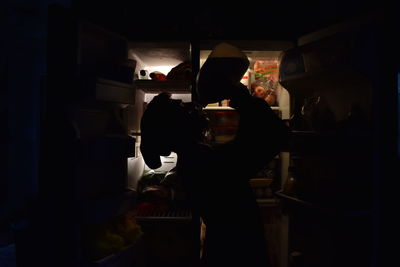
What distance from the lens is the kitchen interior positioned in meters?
1.14

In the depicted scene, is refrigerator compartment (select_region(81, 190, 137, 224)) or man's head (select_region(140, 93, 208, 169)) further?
refrigerator compartment (select_region(81, 190, 137, 224))

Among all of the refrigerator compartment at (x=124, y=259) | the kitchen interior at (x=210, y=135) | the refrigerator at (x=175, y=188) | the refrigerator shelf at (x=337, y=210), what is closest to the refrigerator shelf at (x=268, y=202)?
the kitchen interior at (x=210, y=135)

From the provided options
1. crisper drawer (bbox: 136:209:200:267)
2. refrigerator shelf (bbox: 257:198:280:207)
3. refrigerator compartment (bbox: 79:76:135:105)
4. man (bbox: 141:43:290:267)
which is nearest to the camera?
man (bbox: 141:43:290:267)

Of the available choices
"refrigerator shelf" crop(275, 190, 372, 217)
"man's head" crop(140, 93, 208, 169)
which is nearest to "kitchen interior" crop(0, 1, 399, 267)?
"refrigerator shelf" crop(275, 190, 372, 217)

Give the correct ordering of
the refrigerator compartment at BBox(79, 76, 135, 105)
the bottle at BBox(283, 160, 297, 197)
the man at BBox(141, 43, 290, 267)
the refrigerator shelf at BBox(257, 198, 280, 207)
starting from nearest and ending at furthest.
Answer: the man at BBox(141, 43, 290, 267) < the refrigerator compartment at BBox(79, 76, 135, 105) < the bottle at BBox(283, 160, 297, 197) < the refrigerator shelf at BBox(257, 198, 280, 207)

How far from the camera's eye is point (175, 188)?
1718mm

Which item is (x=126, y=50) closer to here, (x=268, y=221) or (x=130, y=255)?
(x=130, y=255)

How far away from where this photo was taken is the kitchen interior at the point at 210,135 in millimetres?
1143

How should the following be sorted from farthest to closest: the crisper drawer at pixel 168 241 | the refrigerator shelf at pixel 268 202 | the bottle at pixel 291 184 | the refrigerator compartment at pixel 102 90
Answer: the refrigerator shelf at pixel 268 202
the crisper drawer at pixel 168 241
the bottle at pixel 291 184
the refrigerator compartment at pixel 102 90

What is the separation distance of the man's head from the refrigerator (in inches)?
14.3

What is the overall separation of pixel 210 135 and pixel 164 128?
0.93m

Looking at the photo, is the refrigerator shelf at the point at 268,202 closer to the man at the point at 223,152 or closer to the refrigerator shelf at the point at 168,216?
the refrigerator shelf at the point at 168,216

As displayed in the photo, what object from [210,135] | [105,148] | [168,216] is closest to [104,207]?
[105,148]

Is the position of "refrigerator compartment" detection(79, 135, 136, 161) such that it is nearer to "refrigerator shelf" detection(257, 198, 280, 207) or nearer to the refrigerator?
the refrigerator
